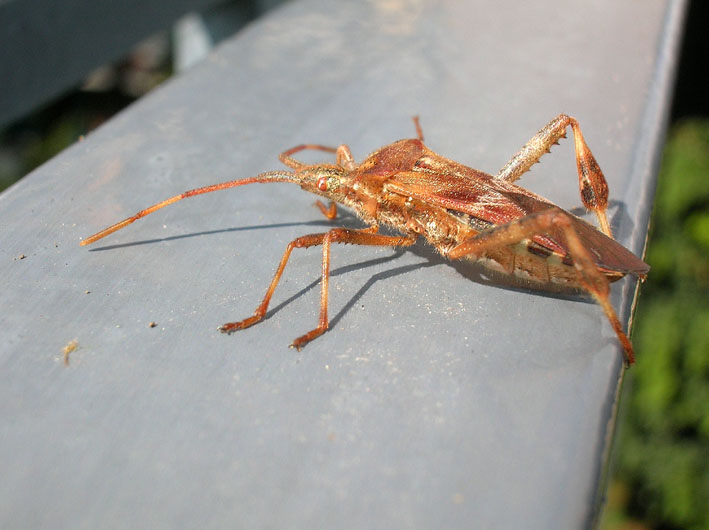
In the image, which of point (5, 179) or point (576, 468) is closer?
point (576, 468)

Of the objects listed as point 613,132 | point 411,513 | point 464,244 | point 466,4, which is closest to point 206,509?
point 411,513

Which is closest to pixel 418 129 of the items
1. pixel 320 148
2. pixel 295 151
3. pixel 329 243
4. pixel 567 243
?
pixel 320 148

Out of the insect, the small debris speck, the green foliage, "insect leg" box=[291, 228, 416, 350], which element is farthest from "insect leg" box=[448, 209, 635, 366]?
the green foliage

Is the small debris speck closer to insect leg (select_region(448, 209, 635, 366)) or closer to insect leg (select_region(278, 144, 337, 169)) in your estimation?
insect leg (select_region(278, 144, 337, 169))

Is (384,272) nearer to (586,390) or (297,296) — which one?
(297,296)

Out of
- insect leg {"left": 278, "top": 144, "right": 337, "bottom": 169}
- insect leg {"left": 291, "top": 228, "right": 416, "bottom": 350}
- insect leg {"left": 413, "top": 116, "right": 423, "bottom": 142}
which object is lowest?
insect leg {"left": 291, "top": 228, "right": 416, "bottom": 350}

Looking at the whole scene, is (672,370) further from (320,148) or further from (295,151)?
(295,151)
